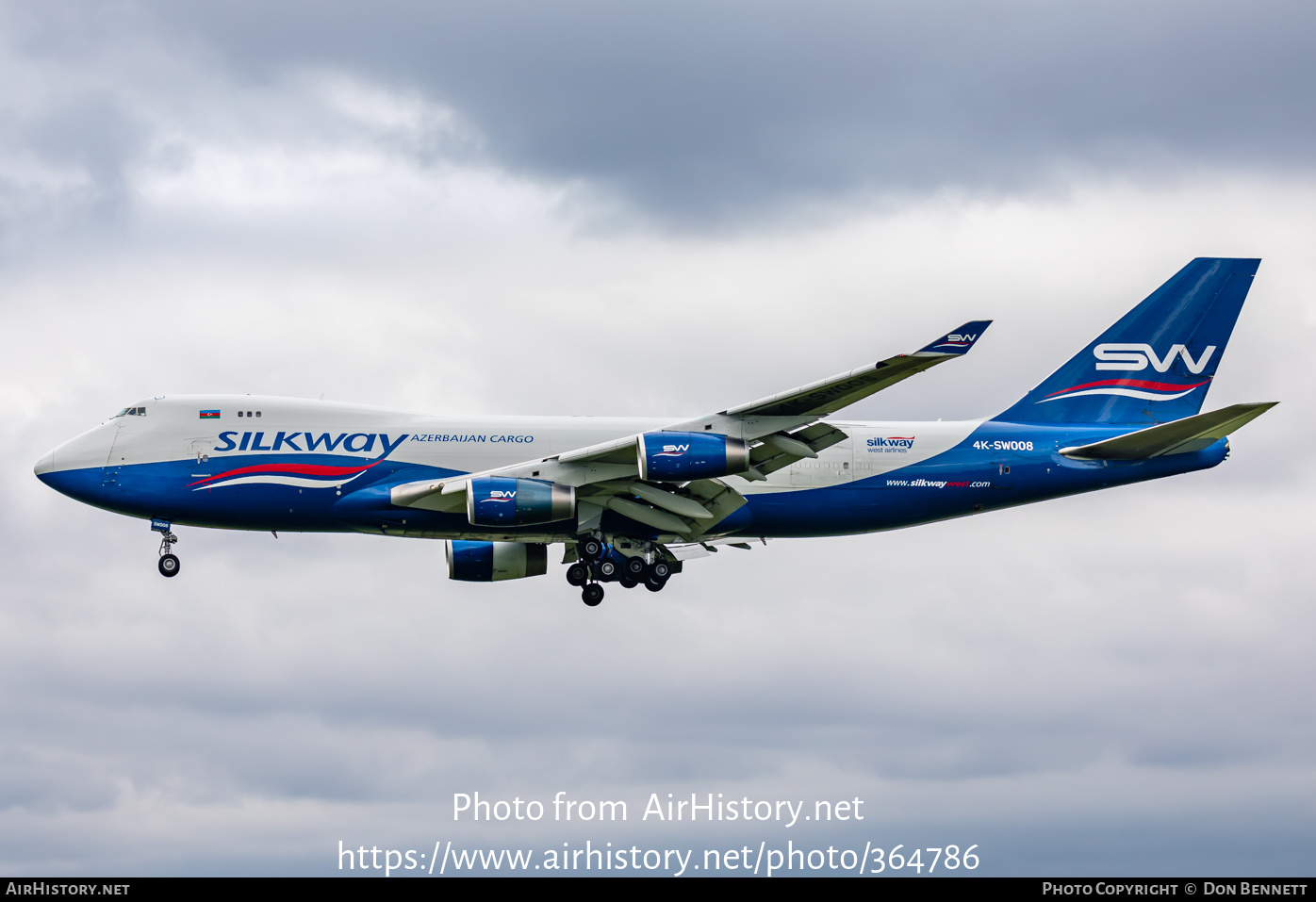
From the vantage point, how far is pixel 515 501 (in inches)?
1743

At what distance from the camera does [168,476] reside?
46.5m

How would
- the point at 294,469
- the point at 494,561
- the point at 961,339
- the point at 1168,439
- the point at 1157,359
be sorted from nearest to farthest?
the point at 961,339, the point at 294,469, the point at 1168,439, the point at 494,561, the point at 1157,359

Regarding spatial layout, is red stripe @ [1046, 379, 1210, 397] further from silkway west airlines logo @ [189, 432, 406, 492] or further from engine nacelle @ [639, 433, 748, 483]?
silkway west airlines logo @ [189, 432, 406, 492]

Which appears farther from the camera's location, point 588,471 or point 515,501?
point 588,471

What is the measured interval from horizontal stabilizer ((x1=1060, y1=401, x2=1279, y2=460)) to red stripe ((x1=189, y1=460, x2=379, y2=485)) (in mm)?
22985

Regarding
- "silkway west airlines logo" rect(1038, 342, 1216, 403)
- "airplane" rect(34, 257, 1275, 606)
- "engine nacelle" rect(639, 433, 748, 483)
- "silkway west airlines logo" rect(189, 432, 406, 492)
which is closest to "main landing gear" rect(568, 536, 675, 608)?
"airplane" rect(34, 257, 1275, 606)

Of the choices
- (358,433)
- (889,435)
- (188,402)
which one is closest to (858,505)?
(889,435)

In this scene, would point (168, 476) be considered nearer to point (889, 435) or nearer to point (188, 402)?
point (188, 402)

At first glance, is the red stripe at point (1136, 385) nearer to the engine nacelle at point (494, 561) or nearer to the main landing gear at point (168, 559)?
the engine nacelle at point (494, 561)

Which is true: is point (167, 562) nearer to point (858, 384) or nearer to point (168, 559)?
point (168, 559)

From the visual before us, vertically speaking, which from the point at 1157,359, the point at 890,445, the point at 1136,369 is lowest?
the point at 890,445

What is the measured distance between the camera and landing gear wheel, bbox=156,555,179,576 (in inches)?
1879

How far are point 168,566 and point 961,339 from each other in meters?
25.5

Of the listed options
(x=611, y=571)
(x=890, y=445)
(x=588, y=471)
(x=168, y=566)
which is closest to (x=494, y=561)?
(x=611, y=571)
